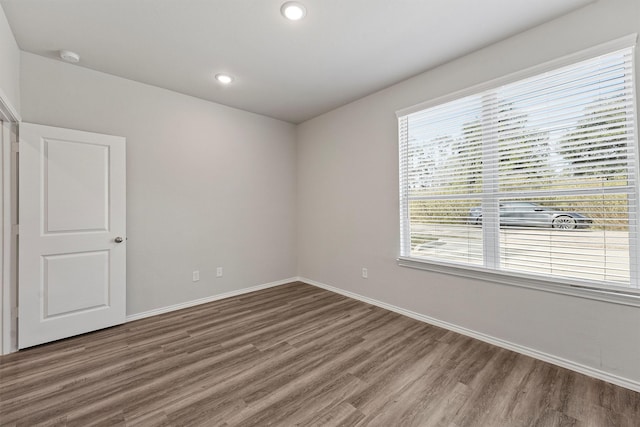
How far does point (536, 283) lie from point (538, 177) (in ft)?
2.95

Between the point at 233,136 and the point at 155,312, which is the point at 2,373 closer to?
the point at 155,312

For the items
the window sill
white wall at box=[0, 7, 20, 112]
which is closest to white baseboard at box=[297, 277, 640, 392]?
the window sill

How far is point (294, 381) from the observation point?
6.50 feet

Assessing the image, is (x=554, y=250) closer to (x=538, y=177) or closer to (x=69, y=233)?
(x=538, y=177)

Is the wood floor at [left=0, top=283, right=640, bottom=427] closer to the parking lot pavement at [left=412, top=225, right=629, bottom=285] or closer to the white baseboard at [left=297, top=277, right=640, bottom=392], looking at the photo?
the white baseboard at [left=297, top=277, right=640, bottom=392]

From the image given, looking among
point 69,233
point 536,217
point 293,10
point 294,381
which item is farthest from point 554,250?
point 69,233

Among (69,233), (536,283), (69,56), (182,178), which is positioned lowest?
(536,283)

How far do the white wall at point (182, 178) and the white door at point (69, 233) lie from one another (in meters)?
0.19

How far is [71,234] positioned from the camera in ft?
8.73

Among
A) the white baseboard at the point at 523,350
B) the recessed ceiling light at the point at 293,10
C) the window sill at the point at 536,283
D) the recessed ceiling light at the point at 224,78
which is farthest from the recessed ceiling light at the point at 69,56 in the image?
the white baseboard at the point at 523,350

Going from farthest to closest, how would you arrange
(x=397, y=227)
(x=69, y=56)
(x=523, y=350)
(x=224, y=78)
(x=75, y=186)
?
(x=397, y=227)
(x=224, y=78)
(x=75, y=186)
(x=69, y=56)
(x=523, y=350)

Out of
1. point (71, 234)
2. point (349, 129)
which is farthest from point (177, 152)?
point (349, 129)

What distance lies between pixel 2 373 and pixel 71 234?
119 centimetres

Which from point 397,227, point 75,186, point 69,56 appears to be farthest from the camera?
point 397,227
